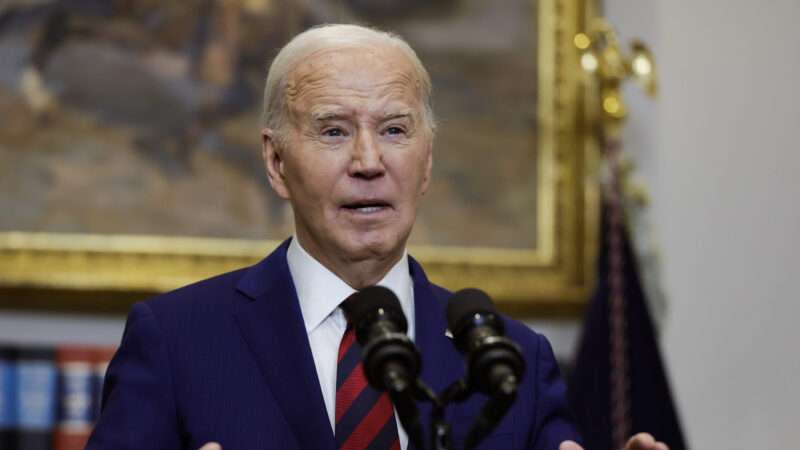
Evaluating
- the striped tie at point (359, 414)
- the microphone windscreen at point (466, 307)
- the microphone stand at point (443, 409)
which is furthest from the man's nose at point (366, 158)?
the microphone stand at point (443, 409)

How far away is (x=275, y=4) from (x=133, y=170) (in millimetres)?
938

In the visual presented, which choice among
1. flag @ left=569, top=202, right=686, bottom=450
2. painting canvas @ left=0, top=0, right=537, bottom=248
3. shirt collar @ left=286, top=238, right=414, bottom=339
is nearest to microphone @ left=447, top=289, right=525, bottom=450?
shirt collar @ left=286, top=238, right=414, bottom=339

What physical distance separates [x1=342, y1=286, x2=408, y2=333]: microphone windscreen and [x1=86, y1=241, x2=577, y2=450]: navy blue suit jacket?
53 centimetres

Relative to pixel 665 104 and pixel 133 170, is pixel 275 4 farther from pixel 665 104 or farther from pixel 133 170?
pixel 665 104

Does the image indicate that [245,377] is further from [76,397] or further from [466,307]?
[76,397]

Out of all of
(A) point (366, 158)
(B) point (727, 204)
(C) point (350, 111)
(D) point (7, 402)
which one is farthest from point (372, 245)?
(B) point (727, 204)

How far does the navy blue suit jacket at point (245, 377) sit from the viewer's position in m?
2.68

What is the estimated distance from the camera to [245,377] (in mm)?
2766

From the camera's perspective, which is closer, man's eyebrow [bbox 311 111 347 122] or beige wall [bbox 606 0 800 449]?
man's eyebrow [bbox 311 111 347 122]

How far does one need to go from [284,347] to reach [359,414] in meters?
0.21

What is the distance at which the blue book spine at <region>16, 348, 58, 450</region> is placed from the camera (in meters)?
5.50

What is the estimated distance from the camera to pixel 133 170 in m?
5.83

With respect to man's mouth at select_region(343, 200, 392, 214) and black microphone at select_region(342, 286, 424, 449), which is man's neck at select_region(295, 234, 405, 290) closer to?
man's mouth at select_region(343, 200, 392, 214)

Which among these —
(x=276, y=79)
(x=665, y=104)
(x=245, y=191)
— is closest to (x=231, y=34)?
(x=245, y=191)
